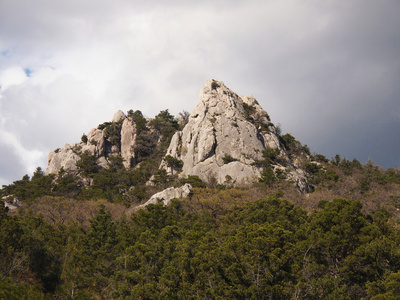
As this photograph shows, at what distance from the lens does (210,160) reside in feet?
195

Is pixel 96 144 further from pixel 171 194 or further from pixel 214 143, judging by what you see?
pixel 171 194

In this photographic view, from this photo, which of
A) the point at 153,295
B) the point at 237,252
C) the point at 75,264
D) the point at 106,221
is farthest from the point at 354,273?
the point at 106,221

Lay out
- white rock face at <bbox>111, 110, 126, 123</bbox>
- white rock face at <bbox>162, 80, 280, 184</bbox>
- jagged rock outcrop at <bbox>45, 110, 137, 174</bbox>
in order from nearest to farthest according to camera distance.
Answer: white rock face at <bbox>162, 80, 280, 184</bbox> → jagged rock outcrop at <bbox>45, 110, 137, 174</bbox> → white rock face at <bbox>111, 110, 126, 123</bbox>

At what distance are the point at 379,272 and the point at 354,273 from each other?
1186 mm

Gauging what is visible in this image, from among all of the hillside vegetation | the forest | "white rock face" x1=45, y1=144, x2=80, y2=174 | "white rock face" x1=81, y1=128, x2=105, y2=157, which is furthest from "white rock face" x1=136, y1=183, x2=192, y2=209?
"white rock face" x1=81, y1=128, x2=105, y2=157

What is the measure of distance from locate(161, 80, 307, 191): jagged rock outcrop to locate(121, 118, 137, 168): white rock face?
997 centimetres

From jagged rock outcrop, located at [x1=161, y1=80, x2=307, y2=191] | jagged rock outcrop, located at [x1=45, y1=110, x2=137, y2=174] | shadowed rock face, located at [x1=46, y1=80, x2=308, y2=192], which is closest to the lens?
jagged rock outcrop, located at [x1=161, y1=80, x2=307, y2=191]

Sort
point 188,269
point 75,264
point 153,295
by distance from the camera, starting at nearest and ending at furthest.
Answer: point 153,295 < point 188,269 < point 75,264

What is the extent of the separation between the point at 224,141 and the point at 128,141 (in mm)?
22667

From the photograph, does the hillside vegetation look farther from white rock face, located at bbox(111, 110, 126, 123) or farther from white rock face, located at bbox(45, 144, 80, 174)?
white rock face, located at bbox(111, 110, 126, 123)

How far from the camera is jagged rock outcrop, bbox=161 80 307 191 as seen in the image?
56.3 metres

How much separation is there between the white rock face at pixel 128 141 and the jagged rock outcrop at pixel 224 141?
32.7 feet

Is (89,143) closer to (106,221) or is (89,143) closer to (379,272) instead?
(106,221)

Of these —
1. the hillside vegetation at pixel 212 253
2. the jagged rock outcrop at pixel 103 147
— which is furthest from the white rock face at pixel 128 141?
the hillside vegetation at pixel 212 253
